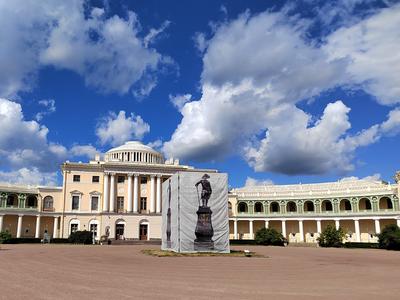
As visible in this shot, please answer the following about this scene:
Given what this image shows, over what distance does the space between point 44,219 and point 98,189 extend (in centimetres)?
1076

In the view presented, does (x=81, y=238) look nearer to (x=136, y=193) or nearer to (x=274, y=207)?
(x=136, y=193)

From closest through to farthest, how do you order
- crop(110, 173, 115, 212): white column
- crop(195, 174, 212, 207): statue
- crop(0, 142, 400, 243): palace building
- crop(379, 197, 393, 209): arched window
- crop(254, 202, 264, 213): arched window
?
crop(195, 174, 212, 207): statue, crop(0, 142, 400, 243): palace building, crop(379, 197, 393, 209): arched window, crop(110, 173, 115, 212): white column, crop(254, 202, 264, 213): arched window

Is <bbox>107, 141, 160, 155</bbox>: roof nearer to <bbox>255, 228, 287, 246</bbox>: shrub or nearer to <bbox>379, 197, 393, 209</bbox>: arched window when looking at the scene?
<bbox>255, 228, 287, 246</bbox>: shrub

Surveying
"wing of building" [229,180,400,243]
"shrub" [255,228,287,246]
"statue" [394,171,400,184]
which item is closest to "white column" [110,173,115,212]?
"wing of building" [229,180,400,243]

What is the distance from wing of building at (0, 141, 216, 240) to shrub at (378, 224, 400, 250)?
3836cm

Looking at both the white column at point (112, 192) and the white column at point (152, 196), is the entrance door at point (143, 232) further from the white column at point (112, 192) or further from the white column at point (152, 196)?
the white column at point (112, 192)

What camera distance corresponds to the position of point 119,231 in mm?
74312

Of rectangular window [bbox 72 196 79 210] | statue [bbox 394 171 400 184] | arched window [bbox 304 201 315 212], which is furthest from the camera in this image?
arched window [bbox 304 201 315 212]

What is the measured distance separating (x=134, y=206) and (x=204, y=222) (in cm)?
3971

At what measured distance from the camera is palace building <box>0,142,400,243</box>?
71.4 meters

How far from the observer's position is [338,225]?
73688 millimetres

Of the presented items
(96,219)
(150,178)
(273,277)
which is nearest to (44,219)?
(96,219)

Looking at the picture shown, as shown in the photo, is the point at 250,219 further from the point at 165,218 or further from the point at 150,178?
the point at 165,218

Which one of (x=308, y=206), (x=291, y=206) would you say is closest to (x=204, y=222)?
(x=308, y=206)
